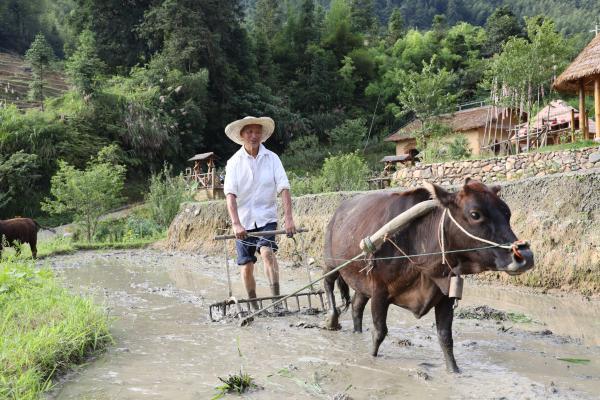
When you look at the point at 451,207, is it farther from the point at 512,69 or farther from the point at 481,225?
the point at 512,69

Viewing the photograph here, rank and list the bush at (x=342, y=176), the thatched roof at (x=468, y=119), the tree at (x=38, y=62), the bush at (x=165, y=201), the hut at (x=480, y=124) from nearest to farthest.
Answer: the bush at (x=342, y=176), the bush at (x=165, y=201), the thatched roof at (x=468, y=119), the hut at (x=480, y=124), the tree at (x=38, y=62)

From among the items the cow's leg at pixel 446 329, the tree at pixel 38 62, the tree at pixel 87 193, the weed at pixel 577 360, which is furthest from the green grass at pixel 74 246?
the tree at pixel 38 62

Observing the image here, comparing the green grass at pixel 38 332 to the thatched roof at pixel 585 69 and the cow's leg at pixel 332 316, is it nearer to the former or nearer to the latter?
the cow's leg at pixel 332 316

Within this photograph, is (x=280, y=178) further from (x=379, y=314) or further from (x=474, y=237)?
(x=474, y=237)

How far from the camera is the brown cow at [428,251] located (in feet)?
11.6

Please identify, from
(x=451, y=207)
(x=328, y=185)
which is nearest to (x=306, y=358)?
(x=451, y=207)

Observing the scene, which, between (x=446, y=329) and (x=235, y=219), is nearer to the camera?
(x=446, y=329)

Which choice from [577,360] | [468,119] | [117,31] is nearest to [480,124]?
[468,119]

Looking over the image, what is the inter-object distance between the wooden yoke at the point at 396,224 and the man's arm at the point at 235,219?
1.70 m

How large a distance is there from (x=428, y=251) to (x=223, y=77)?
121ft

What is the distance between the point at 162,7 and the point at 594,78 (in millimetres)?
29177

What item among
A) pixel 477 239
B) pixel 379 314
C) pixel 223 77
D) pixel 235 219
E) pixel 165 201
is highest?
pixel 223 77

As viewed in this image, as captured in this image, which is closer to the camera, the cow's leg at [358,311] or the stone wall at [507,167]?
the cow's leg at [358,311]

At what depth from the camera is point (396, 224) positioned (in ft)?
13.2
